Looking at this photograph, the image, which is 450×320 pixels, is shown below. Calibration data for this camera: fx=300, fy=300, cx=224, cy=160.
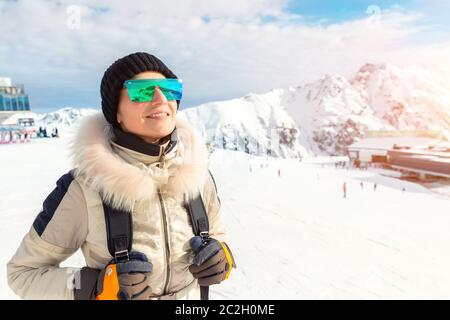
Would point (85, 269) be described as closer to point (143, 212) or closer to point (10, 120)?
point (143, 212)

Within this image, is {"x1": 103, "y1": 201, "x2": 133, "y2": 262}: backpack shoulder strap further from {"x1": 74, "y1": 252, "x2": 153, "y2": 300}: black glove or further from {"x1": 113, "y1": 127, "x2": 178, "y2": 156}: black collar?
{"x1": 113, "y1": 127, "x2": 178, "y2": 156}: black collar

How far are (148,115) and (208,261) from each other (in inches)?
37.5

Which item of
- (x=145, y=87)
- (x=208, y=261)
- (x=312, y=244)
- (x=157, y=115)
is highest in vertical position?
(x=145, y=87)

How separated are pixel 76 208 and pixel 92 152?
12.6 inches

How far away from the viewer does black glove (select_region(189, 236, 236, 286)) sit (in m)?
1.81

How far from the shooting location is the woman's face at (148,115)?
1.70 metres

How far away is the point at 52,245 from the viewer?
164 centimetres

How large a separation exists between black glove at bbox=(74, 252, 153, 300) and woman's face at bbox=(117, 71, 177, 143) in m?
0.69

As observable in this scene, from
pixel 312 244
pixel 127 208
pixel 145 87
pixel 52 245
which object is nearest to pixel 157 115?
pixel 145 87

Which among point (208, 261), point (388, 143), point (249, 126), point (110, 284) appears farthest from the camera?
point (249, 126)

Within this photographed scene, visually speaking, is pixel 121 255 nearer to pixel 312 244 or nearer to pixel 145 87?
pixel 145 87

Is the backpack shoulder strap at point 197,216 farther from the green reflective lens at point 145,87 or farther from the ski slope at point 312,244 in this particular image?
the ski slope at point 312,244

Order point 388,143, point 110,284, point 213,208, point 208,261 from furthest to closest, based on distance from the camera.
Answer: point 388,143
point 213,208
point 208,261
point 110,284
